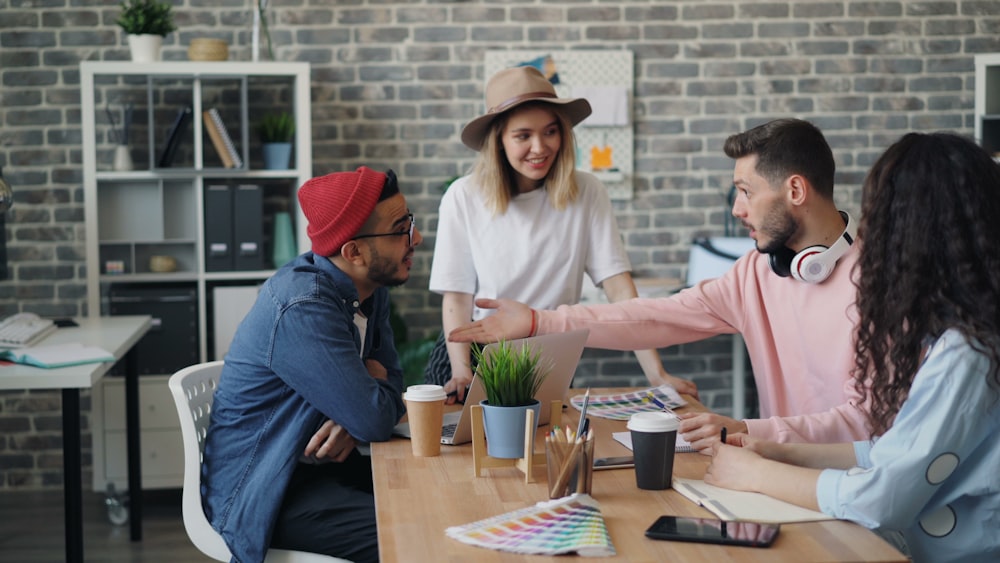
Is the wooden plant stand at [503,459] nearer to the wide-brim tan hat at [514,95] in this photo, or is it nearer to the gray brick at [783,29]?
the wide-brim tan hat at [514,95]

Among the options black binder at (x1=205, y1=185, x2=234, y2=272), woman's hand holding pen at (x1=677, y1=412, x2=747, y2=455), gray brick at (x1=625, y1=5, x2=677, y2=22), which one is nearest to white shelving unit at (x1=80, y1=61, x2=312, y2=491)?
black binder at (x1=205, y1=185, x2=234, y2=272)

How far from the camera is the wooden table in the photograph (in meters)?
1.40

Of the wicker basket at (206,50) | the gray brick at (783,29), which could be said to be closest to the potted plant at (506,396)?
the wicker basket at (206,50)

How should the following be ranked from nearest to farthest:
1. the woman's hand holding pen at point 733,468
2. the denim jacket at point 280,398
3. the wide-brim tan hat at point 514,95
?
the woman's hand holding pen at point 733,468 → the denim jacket at point 280,398 → the wide-brim tan hat at point 514,95

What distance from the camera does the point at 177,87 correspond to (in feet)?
15.0

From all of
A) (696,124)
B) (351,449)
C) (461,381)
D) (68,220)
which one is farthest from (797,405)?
(68,220)

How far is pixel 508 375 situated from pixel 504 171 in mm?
1135

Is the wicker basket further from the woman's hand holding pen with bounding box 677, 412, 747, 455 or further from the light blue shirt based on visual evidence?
the light blue shirt

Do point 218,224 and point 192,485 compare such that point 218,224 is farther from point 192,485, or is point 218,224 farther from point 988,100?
point 988,100

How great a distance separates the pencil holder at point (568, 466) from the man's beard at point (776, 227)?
809 mm

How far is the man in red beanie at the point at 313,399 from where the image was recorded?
2043 millimetres

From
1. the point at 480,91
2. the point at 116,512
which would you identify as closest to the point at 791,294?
the point at 480,91

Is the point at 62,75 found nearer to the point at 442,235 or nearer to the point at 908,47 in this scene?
the point at 442,235

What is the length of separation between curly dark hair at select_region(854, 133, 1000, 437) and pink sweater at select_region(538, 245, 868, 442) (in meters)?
0.34
